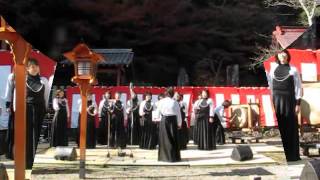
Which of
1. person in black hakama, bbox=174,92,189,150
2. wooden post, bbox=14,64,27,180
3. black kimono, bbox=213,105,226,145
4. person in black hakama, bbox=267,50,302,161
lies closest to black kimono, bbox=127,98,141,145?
person in black hakama, bbox=174,92,189,150

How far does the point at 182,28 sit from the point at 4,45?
90cm

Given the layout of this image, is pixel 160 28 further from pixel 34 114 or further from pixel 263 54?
pixel 34 114

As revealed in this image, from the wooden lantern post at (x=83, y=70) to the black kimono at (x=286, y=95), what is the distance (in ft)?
2.85

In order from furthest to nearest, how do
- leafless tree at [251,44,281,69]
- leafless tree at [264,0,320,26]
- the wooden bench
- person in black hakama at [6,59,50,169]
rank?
the wooden bench → person in black hakama at [6,59,50,169] → leafless tree at [251,44,281,69] → leafless tree at [264,0,320,26]

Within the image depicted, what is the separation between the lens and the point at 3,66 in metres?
1.99

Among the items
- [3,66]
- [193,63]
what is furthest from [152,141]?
[3,66]

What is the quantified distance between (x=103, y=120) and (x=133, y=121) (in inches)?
7.9

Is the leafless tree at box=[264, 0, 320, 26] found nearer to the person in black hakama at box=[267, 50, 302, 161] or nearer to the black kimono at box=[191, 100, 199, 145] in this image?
the person in black hakama at box=[267, 50, 302, 161]

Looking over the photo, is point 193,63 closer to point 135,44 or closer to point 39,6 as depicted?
point 135,44

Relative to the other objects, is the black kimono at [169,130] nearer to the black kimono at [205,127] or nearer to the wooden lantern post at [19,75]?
the black kimono at [205,127]

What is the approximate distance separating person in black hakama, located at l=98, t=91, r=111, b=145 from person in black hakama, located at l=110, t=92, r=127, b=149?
28 mm

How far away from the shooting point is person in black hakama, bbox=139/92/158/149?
6.40 feet

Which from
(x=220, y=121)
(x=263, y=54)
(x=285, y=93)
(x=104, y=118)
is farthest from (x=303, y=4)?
(x=104, y=118)

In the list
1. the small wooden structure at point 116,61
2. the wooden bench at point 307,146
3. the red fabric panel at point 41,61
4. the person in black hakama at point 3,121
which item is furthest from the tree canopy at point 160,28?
the wooden bench at point 307,146
